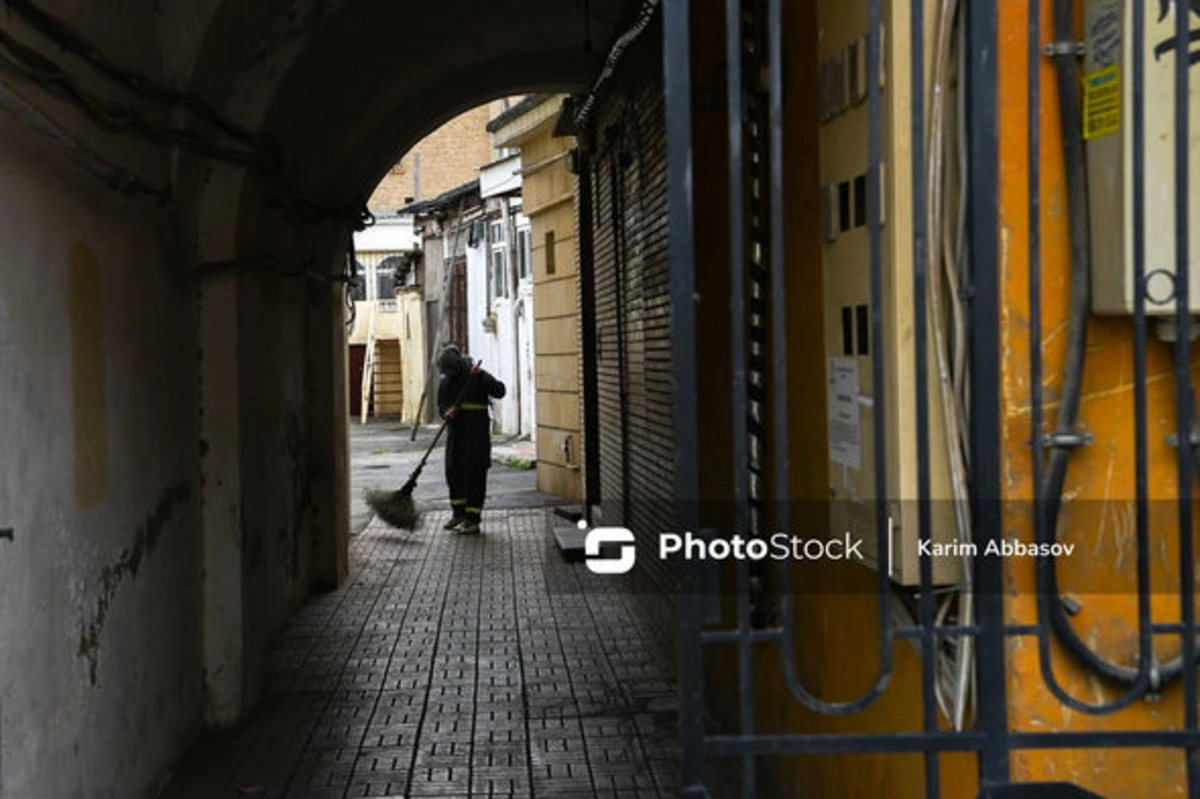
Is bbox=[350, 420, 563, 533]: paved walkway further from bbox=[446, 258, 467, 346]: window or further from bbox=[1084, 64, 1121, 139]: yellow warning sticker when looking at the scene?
bbox=[1084, 64, 1121, 139]: yellow warning sticker

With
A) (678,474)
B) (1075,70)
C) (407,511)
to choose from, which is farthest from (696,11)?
(407,511)

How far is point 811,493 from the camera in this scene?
4.84 meters

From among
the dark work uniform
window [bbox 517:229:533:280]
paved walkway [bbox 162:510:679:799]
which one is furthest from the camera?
window [bbox 517:229:533:280]

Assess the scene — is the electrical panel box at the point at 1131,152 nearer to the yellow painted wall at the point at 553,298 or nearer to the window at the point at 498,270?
the yellow painted wall at the point at 553,298

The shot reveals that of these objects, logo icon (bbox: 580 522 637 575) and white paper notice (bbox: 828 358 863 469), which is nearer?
white paper notice (bbox: 828 358 863 469)

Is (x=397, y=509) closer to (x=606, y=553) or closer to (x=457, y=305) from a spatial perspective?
(x=606, y=553)

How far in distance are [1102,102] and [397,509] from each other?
11.5m

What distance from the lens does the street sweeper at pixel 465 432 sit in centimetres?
1445

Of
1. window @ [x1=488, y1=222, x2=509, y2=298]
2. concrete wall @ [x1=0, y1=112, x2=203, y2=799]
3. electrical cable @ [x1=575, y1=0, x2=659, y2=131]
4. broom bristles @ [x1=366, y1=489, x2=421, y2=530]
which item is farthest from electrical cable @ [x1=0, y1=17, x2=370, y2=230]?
window @ [x1=488, y1=222, x2=509, y2=298]

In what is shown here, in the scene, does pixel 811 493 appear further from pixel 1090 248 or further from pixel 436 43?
pixel 436 43

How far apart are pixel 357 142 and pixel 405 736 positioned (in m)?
5.00

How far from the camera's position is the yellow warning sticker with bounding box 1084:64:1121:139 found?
10.5 ft

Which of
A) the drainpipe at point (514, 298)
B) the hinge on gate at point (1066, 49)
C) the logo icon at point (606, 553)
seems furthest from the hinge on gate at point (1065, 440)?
the drainpipe at point (514, 298)

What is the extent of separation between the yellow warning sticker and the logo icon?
717 centimetres
